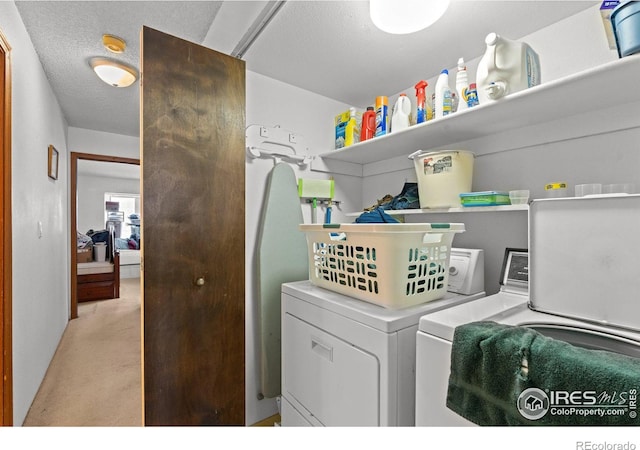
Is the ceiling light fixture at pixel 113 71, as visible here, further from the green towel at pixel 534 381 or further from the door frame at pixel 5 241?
the green towel at pixel 534 381

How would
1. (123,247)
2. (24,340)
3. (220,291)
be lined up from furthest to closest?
(123,247) → (24,340) → (220,291)

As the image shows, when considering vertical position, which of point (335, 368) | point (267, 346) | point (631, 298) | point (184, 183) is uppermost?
point (184, 183)

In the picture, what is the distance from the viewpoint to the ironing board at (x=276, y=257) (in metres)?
1.86

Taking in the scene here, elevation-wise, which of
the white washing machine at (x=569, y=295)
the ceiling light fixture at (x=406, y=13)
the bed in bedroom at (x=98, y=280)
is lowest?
the bed in bedroom at (x=98, y=280)

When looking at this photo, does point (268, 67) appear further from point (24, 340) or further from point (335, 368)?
point (24, 340)

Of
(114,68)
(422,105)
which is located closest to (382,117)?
(422,105)

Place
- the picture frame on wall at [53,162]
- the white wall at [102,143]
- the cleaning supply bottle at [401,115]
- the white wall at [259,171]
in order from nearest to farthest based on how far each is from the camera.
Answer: the white wall at [259,171], the cleaning supply bottle at [401,115], the picture frame on wall at [53,162], the white wall at [102,143]

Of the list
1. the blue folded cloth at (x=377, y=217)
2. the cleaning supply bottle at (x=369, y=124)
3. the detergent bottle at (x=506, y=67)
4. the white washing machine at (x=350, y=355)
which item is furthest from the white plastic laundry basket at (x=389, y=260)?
the cleaning supply bottle at (x=369, y=124)

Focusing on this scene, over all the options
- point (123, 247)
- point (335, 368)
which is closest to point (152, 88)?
point (335, 368)

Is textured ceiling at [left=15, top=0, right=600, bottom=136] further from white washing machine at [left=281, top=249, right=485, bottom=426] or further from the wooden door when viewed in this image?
white washing machine at [left=281, top=249, right=485, bottom=426]

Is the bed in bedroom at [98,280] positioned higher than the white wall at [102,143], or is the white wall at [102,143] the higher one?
the white wall at [102,143]

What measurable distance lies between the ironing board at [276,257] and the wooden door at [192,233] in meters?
0.21
